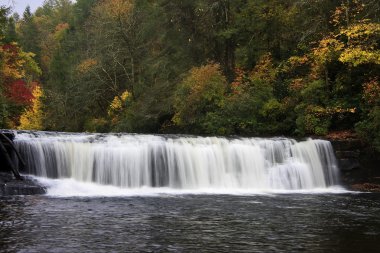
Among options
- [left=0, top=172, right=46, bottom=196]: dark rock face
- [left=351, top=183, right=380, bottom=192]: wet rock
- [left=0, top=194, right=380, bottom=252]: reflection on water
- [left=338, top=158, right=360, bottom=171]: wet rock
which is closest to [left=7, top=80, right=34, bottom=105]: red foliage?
[left=0, top=172, right=46, bottom=196]: dark rock face

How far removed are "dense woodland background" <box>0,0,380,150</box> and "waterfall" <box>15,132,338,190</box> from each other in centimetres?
293

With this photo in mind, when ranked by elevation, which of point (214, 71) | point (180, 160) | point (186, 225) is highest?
point (214, 71)

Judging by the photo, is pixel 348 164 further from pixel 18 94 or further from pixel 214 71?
pixel 18 94

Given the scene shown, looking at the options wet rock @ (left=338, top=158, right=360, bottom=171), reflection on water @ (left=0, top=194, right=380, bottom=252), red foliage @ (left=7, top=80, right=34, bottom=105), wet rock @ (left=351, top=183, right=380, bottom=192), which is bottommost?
wet rock @ (left=351, top=183, right=380, bottom=192)

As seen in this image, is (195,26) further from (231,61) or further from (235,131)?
(235,131)

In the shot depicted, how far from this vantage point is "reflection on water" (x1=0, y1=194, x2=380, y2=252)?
27.5 feet

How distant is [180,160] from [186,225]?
343 inches

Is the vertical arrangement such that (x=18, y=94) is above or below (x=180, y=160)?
above

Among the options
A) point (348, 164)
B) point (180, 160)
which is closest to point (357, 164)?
point (348, 164)

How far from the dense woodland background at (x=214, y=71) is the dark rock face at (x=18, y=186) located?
6.77 m

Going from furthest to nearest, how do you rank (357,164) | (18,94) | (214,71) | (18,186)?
(18,94), (214,71), (357,164), (18,186)

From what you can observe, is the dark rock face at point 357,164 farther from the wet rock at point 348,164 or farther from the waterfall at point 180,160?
the waterfall at point 180,160

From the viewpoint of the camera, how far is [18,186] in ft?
49.0

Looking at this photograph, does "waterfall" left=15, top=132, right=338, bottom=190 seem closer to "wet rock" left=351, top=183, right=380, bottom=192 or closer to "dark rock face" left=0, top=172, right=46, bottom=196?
"wet rock" left=351, top=183, right=380, bottom=192
